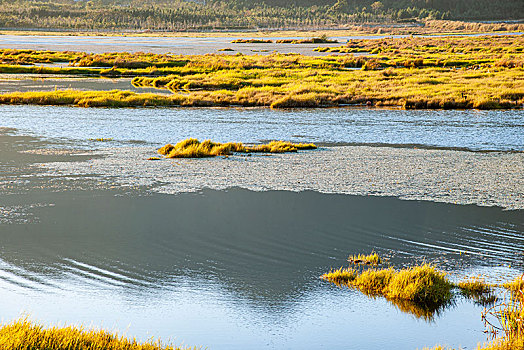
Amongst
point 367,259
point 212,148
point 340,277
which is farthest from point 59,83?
point 340,277

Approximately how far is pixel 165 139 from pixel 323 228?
1517cm

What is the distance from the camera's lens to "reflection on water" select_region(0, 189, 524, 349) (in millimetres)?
8891

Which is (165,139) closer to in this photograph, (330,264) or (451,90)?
(330,264)

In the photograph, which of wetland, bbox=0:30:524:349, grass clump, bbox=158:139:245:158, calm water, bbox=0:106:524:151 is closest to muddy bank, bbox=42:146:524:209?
wetland, bbox=0:30:524:349

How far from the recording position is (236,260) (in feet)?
38.9

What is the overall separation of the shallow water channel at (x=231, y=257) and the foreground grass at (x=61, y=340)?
81cm

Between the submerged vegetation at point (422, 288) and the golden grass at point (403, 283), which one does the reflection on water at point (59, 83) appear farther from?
the submerged vegetation at point (422, 288)

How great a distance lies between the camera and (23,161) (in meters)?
22.1

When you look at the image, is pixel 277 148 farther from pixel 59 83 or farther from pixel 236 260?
pixel 59 83

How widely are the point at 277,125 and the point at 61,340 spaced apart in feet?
84.1

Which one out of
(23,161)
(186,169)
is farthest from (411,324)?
(23,161)

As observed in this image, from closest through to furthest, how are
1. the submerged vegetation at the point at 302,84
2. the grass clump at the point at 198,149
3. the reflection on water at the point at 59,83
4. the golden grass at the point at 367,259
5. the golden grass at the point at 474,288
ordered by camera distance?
the golden grass at the point at 474,288 < the golden grass at the point at 367,259 < the grass clump at the point at 198,149 < the submerged vegetation at the point at 302,84 < the reflection on water at the point at 59,83

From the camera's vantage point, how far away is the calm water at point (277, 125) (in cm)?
2772

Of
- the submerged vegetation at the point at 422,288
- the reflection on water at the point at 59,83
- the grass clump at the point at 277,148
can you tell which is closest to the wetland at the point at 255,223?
the submerged vegetation at the point at 422,288
